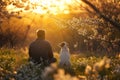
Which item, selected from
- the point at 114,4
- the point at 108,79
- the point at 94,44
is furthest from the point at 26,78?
the point at 94,44

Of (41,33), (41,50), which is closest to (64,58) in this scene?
(41,50)

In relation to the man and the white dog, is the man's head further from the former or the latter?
the white dog

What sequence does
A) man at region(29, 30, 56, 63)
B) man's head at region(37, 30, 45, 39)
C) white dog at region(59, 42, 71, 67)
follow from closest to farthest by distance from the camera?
white dog at region(59, 42, 71, 67) < man's head at region(37, 30, 45, 39) < man at region(29, 30, 56, 63)

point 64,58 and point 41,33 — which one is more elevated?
point 41,33

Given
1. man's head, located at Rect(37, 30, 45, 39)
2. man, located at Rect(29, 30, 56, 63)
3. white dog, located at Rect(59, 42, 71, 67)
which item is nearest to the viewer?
white dog, located at Rect(59, 42, 71, 67)

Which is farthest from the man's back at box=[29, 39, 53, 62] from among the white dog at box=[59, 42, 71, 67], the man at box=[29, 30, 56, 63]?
the white dog at box=[59, 42, 71, 67]

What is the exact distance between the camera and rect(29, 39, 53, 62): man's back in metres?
17.2

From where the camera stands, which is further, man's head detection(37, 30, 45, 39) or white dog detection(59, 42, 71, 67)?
man's head detection(37, 30, 45, 39)

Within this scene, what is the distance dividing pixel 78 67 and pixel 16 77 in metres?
4.82

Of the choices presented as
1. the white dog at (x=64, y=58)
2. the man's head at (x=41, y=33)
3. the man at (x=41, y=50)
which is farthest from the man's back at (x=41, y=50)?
the white dog at (x=64, y=58)

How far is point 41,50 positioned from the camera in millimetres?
17234

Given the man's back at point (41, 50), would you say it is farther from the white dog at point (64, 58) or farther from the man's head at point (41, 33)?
the white dog at point (64, 58)

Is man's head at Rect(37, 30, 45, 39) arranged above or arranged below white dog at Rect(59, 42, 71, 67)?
above

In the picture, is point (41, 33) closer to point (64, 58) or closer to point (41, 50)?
point (41, 50)
